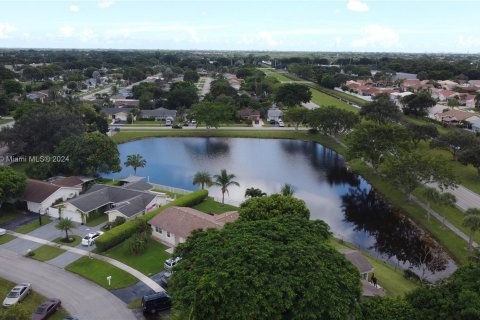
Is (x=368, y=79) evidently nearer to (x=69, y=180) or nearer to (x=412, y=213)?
(x=412, y=213)

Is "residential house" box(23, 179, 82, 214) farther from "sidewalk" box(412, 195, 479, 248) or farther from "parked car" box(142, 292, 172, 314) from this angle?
"sidewalk" box(412, 195, 479, 248)

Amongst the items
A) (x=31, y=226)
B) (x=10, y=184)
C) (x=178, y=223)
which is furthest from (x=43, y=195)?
(x=178, y=223)

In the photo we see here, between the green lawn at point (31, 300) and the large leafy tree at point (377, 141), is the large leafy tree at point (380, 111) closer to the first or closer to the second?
the large leafy tree at point (377, 141)

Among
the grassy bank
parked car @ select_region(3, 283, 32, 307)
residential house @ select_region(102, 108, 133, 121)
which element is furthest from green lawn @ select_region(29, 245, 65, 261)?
residential house @ select_region(102, 108, 133, 121)

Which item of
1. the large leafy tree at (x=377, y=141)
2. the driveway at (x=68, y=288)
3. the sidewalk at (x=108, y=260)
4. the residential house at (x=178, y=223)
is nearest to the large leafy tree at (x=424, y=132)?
the large leafy tree at (x=377, y=141)

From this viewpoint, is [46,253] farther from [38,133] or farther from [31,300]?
[38,133]
